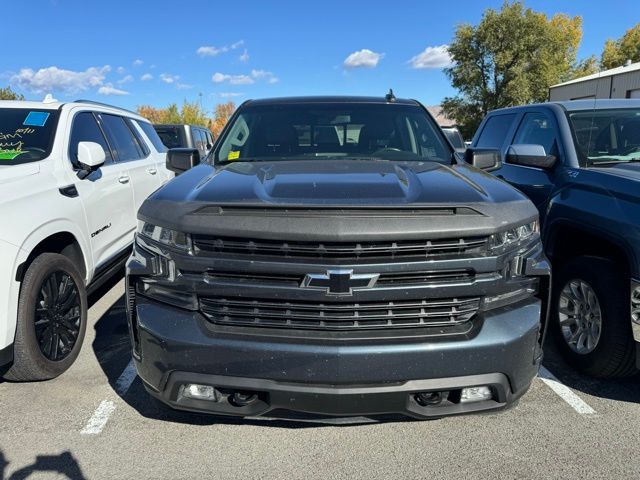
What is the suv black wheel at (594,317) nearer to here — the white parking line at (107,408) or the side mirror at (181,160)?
the side mirror at (181,160)

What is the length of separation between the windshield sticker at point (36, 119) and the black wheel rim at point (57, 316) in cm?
151

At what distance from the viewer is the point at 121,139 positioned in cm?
564

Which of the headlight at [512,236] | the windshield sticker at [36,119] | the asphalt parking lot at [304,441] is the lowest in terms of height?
the asphalt parking lot at [304,441]

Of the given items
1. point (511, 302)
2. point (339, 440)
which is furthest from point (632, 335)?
point (339, 440)

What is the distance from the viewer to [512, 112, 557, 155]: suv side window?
14.8ft

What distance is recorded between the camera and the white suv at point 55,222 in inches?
122

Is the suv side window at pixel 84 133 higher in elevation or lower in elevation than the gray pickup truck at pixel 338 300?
higher

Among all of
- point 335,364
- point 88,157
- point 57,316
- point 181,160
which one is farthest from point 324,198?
point 88,157

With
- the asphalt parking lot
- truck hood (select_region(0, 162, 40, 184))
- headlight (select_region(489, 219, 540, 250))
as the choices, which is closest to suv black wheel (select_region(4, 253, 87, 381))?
the asphalt parking lot

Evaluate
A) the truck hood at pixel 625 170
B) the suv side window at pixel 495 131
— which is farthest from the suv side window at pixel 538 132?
the truck hood at pixel 625 170

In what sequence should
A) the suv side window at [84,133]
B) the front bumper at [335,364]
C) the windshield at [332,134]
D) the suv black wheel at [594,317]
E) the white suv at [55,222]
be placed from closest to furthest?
the front bumper at [335,364]
the white suv at [55,222]
the suv black wheel at [594,317]
the windshield at [332,134]
the suv side window at [84,133]

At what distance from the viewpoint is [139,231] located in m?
2.56

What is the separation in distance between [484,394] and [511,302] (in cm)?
44

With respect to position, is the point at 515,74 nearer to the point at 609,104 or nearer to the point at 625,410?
the point at 609,104
